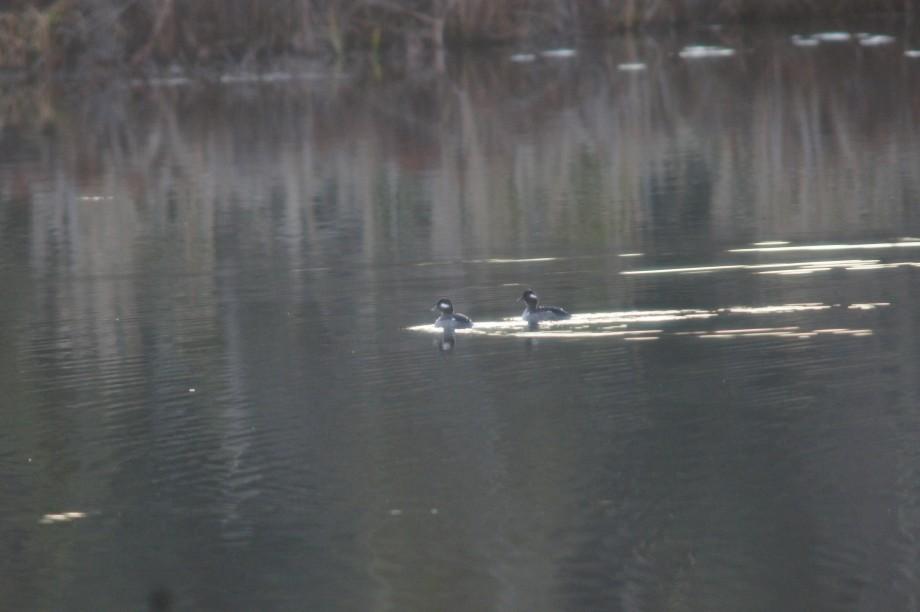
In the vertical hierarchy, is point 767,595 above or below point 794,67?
below

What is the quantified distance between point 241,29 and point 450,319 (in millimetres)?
36015

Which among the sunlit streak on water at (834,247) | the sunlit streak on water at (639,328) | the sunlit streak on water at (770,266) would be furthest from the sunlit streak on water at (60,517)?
the sunlit streak on water at (834,247)

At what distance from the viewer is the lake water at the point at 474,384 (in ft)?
28.5

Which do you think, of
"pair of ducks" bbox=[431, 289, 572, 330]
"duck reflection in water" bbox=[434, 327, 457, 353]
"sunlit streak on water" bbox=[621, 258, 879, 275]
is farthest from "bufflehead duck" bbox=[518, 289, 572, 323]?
"sunlit streak on water" bbox=[621, 258, 879, 275]

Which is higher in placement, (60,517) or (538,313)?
(538,313)

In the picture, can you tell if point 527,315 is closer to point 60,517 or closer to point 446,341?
point 446,341

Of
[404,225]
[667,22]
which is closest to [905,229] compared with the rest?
[404,225]

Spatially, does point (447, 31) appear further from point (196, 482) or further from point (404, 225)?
point (196, 482)

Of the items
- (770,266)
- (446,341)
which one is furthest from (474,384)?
(770,266)

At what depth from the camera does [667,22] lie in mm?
57188

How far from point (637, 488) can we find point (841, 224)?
874cm

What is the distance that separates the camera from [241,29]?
49.0m

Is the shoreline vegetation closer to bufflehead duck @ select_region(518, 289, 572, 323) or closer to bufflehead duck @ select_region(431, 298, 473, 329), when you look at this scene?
bufflehead duck @ select_region(431, 298, 473, 329)

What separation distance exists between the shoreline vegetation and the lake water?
2169 centimetres
